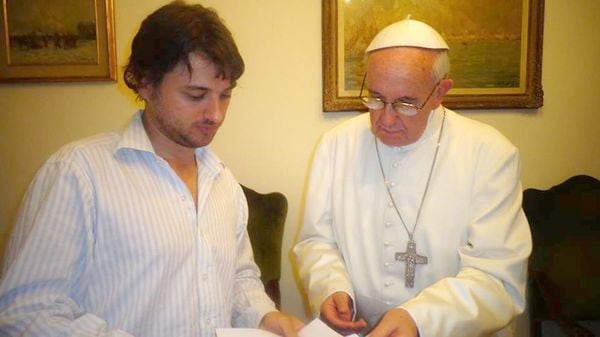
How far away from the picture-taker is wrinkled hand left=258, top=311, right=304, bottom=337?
143cm

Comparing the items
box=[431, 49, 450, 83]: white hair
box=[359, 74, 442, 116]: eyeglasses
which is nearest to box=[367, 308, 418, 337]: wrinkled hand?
box=[359, 74, 442, 116]: eyeglasses

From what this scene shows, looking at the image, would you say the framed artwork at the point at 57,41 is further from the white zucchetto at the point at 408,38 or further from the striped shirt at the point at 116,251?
the white zucchetto at the point at 408,38

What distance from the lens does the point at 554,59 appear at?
113 inches

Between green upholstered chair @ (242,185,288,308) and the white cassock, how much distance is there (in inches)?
23.6

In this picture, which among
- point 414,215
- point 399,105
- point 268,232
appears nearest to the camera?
point 399,105

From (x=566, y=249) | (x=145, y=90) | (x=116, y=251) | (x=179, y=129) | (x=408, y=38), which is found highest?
(x=408, y=38)

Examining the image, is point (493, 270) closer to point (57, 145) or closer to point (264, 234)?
point (264, 234)

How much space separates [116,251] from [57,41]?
2140 millimetres

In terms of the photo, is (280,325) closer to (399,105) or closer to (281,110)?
Answer: (399,105)

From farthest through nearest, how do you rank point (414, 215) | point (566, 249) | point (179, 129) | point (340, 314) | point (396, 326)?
point (566, 249)
point (414, 215)
point (340, 314)
point (396, 326)
point (179, 129)

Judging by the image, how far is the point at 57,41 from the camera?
2.78 meters

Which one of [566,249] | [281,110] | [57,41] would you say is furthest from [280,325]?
[57,41]

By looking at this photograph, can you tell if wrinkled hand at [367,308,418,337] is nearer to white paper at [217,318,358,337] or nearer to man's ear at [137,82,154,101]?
white paper at [217,318,358,337]

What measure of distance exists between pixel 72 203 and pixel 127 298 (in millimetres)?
308
